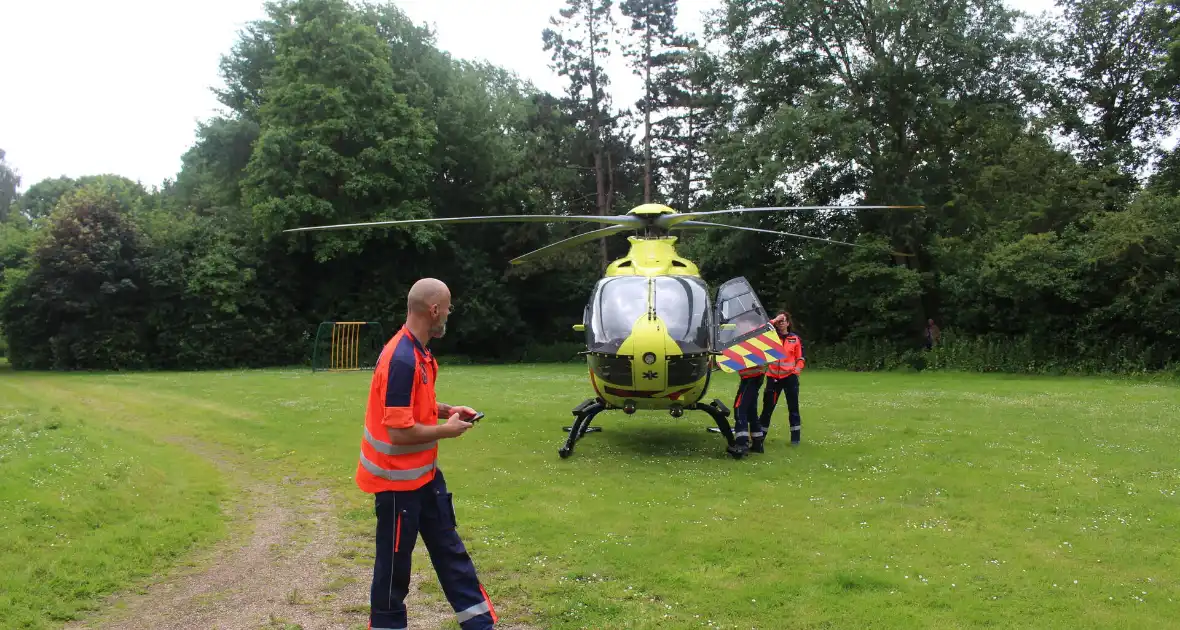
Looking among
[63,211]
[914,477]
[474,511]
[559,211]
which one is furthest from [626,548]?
[559,211]

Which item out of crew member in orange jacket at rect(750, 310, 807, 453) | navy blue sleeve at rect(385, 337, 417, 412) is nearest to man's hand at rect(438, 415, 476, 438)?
navy blue sleeve at rect(385, 337, 417, 412)

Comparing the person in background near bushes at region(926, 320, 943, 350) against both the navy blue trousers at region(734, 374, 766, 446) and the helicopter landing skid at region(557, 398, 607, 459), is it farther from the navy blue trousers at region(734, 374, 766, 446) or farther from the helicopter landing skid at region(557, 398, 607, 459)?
the helicopter landing skid at region(557, 398, 607, 459)

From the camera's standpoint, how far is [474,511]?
729cm

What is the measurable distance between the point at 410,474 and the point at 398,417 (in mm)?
333

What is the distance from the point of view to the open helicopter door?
9953mm

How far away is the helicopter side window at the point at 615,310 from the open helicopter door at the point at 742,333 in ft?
3.64

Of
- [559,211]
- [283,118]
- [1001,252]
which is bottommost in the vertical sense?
[1001,252]

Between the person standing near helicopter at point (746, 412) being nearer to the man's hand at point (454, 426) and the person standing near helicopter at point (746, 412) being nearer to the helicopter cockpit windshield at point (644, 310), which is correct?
the helicopter cockpit windshield at point (644, 310)

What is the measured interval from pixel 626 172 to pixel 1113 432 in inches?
1158

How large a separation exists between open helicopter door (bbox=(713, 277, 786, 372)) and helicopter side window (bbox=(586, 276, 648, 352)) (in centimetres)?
111

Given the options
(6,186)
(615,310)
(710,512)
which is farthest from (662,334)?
(6,186)

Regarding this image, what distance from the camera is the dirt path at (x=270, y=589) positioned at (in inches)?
185

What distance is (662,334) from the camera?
9.12 meters

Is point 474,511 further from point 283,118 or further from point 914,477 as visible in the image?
point 283,118
